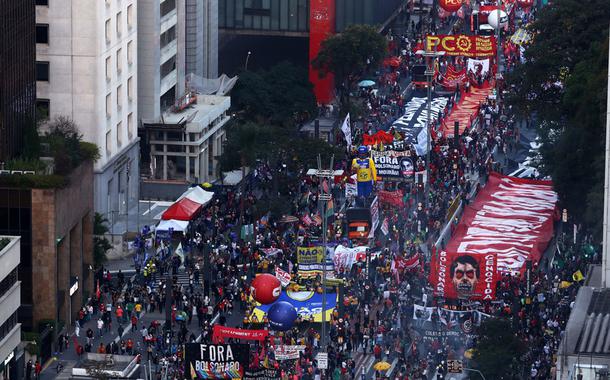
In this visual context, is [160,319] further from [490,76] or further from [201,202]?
[490,76]

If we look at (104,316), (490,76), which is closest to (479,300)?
(104,316)

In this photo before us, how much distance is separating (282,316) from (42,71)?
29.4 meters

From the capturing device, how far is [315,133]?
171500 mm

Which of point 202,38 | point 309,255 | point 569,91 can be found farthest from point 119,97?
point 569,91

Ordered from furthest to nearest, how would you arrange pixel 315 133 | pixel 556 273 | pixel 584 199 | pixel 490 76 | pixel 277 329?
pixel 490 76
pixel 315 133
pixel 584 199
pixel 556 273
pixel 277 329

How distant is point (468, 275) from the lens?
411 ft

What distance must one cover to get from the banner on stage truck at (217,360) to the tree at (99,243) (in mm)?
25368

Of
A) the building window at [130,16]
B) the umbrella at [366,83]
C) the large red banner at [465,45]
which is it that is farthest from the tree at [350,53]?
the building window at [130,16]

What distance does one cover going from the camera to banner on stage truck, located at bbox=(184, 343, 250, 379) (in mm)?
113812

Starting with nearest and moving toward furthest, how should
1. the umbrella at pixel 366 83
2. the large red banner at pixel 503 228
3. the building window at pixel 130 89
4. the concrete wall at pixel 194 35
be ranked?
the large red banner at pixel 503 228
the building window at pixel 130 89
the concrete wall at pixel 194 35
the umbrella at pixel 366 83

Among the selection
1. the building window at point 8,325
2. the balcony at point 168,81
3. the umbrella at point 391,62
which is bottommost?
the umbrella at point 391,62

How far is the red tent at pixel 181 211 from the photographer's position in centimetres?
14562

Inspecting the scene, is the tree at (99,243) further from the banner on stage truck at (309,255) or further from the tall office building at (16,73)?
the banner on stage truck at (309,255)

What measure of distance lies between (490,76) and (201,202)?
134 ft
